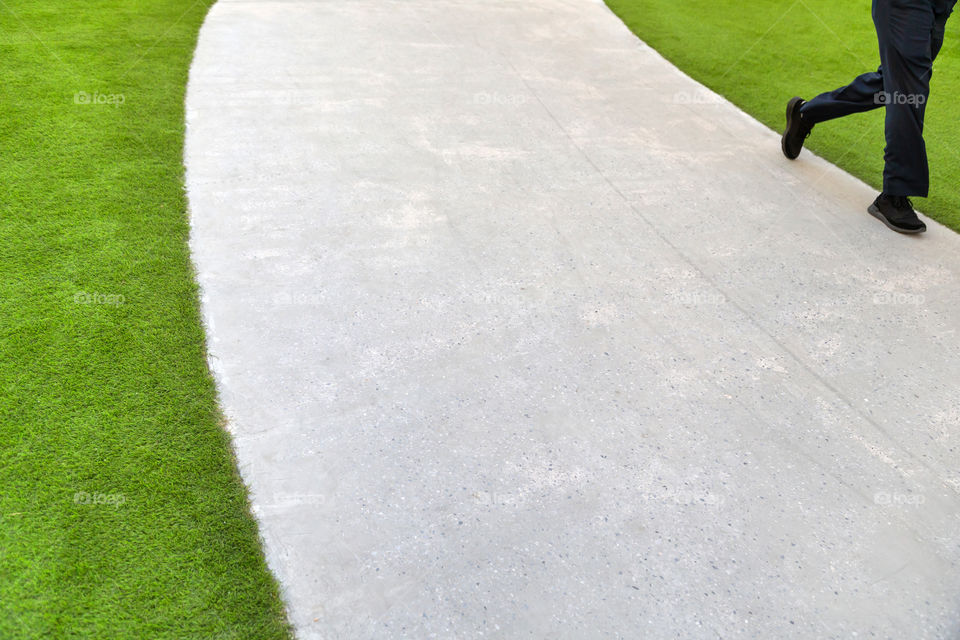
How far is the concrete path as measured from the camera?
6.44 ft

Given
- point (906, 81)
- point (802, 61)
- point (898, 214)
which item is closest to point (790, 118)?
point (906, 81)

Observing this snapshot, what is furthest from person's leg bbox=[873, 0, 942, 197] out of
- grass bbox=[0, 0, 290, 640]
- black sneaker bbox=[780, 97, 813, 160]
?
grass bbox=[0, 0, 290, 640]

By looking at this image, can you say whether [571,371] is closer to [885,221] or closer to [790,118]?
[885,221]

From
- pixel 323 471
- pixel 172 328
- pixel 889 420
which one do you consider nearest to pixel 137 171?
pixel 172 328

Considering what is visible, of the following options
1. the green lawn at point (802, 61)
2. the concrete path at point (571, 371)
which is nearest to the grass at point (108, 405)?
the concrete path at point (571, 371)

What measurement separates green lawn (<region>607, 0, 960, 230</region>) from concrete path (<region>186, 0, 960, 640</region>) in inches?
16.9

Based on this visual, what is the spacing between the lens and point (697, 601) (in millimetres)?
1925

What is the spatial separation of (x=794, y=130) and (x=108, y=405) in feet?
12.4

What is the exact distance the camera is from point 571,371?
8.79ft

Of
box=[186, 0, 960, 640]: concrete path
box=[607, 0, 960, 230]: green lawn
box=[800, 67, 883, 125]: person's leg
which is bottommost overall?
box=[186, 0, 960, 640]: concrete path

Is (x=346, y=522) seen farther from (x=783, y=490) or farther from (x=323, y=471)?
(x=783, y=490)

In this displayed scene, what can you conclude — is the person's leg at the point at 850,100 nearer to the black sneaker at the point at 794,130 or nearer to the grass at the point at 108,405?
the black sneaker at the point at 794,130

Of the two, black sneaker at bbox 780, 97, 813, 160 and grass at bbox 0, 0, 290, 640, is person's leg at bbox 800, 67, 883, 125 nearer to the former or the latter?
black sneaker at bbox 780, 97, 813, 160

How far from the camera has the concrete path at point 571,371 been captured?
1962 millimetres
